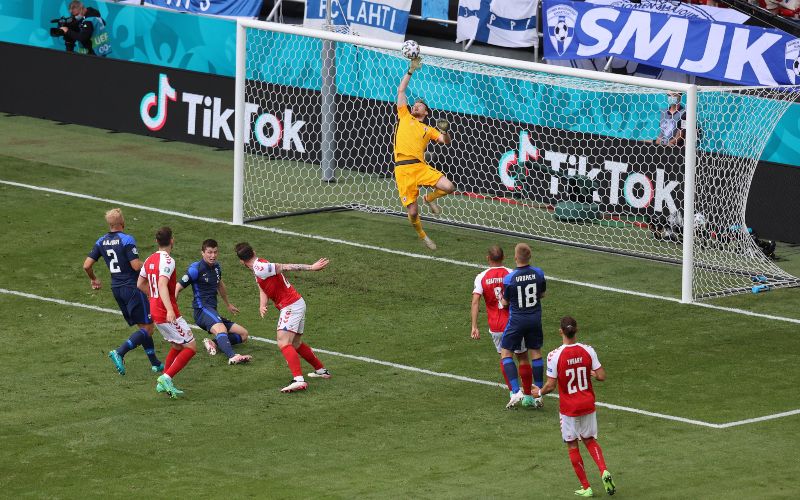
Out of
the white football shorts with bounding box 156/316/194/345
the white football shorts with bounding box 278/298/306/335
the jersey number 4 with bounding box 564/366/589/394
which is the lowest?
the white football shorts with bounding box 156/316/194/345

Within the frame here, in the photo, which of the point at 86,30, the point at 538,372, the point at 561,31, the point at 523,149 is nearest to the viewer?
the point at 538,372

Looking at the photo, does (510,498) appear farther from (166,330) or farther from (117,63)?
(117,63)

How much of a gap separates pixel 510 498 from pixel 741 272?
32.4 feet

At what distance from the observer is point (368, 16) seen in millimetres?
30891

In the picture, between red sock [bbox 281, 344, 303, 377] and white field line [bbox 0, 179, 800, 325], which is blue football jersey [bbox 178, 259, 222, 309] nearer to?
red sock [bbox 281, 344, 303, 377]

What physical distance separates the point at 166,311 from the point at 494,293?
3524 mm

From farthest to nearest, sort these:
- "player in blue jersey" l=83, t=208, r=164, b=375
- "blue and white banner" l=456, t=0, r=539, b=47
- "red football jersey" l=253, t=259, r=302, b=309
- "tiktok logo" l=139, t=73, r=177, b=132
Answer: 1. "tiktok logo" l=139, t=73, r=177, b=132
2. "blue and white banner" l=456, t=0, r=539, b=47
3. "player in blue jersey" l=83, t=208, r=164, b=375
4. "red football jersey" l=253, t=259, r=302, b=309

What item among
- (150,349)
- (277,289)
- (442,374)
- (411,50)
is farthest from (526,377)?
(411,50)

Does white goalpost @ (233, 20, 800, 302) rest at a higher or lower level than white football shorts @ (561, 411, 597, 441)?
higher

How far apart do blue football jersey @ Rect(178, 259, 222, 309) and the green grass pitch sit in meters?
0.70

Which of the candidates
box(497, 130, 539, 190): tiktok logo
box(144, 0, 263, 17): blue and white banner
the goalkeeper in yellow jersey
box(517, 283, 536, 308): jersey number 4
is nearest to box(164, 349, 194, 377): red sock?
box(517, 283, 536, 308): jersey number 4

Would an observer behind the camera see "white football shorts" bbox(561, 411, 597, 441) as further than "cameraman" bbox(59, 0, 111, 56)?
No

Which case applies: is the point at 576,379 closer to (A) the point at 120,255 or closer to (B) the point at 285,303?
(B) the point at 285,303

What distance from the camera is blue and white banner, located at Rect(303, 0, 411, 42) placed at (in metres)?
30.7
